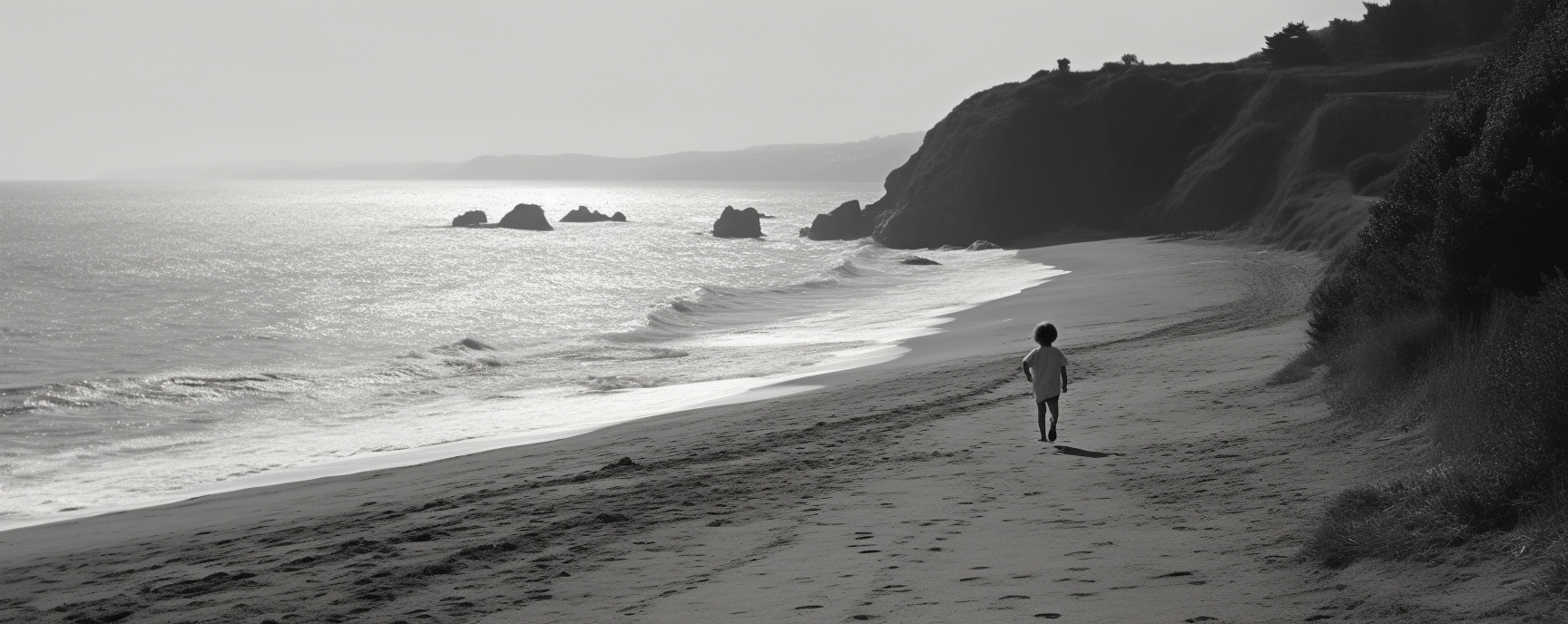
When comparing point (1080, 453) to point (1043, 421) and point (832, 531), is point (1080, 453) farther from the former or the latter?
point (832, 531)

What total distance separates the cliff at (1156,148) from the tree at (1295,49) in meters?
1.61

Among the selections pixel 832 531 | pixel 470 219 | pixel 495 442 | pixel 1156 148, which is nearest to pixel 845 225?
pixel 1156 148

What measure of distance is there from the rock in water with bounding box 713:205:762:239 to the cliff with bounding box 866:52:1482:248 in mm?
8748

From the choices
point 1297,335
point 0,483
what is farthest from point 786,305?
point 0,483

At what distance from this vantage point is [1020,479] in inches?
331

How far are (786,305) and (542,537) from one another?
27333 millimetres

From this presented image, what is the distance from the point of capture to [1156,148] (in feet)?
213

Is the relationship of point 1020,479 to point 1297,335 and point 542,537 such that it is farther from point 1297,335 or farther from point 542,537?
point 1297,335

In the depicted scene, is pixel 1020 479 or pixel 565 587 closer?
pixel 565 587

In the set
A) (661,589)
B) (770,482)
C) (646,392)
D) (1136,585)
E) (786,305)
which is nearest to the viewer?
(1136,585)

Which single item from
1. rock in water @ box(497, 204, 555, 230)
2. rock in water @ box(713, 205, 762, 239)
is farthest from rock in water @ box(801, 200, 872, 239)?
rock in water @ box(497, 204, 555, 230)

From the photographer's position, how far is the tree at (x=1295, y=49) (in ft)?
215

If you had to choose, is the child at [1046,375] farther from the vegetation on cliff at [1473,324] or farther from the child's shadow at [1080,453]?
the vegetation on cliff at [1473,324]

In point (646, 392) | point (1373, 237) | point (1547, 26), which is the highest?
point (1547, 26)
